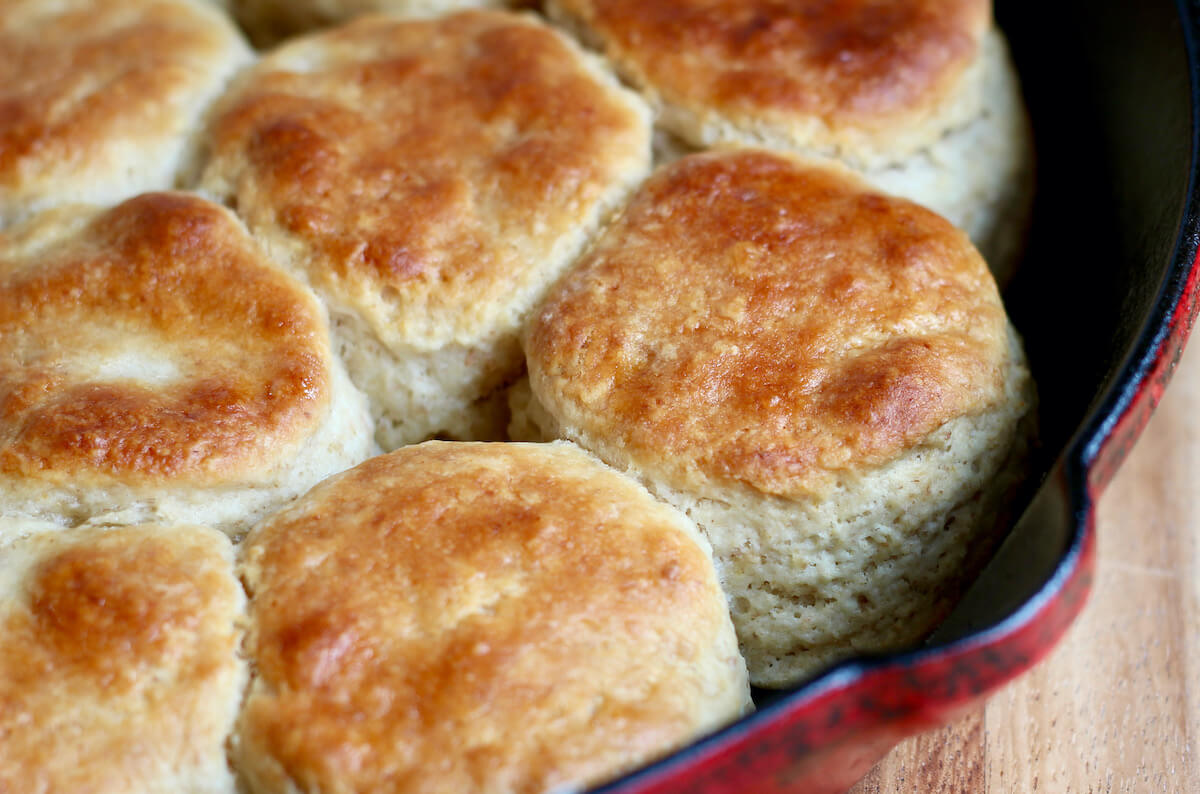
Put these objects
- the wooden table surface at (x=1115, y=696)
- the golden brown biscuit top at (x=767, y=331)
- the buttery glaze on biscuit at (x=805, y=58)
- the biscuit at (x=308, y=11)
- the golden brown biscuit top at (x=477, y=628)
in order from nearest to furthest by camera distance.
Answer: the golden brown biscuit top at (x=477, y=628)
the golden brown biscuit top at (x=767, y=331)
the wooden table surface at (x=1115, y=696)
the buttery glaze on biscuit at (x=805, y=58)
the biscuit at (x=308, y=11)

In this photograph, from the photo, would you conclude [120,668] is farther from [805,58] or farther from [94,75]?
[805,58]

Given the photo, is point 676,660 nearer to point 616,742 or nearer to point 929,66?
point 616,742

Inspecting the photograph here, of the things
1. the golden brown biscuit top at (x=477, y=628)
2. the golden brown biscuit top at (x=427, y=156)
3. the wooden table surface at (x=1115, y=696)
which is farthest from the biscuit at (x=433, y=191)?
the wooden table surface at (x=1115, y=696)

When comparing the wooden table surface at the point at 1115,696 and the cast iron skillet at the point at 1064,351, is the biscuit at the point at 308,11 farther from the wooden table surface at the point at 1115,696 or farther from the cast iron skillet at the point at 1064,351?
the wooden table surface at the point at 1115,696

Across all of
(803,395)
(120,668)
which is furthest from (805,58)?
(120,668)

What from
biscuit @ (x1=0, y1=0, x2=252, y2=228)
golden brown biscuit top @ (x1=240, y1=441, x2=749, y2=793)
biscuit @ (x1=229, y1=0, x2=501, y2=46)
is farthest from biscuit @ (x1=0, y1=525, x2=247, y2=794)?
biscuit @ (x1=229, y1=0, x2=501, y2=46)

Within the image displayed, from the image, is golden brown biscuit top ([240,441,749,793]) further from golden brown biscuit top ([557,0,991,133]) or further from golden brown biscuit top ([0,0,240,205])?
golden brown biscuit top ([0,0,240,205])
